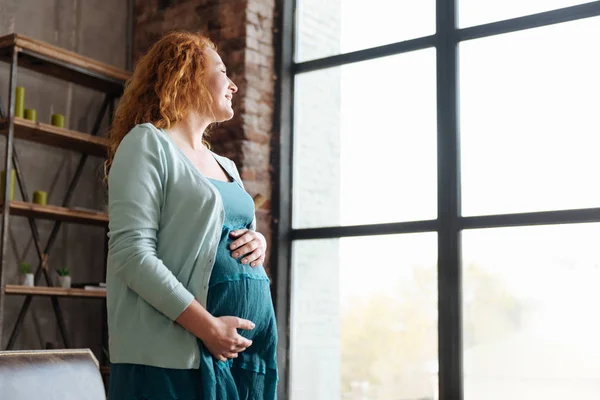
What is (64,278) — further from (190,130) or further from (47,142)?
(190,130)

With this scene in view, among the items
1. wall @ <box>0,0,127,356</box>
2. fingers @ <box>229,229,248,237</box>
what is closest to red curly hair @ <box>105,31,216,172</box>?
fingers @ <box>229,229,248,237</box>

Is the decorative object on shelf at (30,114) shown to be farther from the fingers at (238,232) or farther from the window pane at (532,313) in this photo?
the fingers at (238,232)

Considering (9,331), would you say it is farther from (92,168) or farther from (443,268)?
(443,268)

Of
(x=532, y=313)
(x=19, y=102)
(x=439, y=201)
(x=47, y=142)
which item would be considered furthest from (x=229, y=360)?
(x=47, y=142)

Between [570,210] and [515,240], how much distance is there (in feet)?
0.92

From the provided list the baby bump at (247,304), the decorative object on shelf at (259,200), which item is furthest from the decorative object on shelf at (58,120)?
the baby bump at (247,304)

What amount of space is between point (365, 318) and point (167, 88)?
2.51 meters

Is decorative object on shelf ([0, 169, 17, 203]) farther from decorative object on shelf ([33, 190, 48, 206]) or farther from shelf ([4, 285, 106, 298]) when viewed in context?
shelf ([4, 285, 106, 298])

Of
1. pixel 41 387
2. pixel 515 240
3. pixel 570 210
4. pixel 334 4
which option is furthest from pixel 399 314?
pixel 41 387

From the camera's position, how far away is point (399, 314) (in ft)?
13.0

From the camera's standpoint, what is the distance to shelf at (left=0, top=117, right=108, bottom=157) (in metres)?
3.92

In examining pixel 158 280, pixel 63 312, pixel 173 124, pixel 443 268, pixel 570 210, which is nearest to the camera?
pixel 158 280

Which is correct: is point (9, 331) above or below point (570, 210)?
below

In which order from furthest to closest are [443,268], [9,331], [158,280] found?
[9,331] < [443,268] < [158,280]
